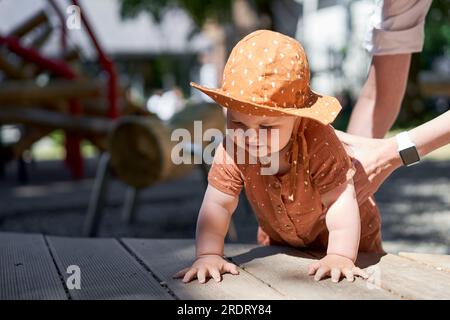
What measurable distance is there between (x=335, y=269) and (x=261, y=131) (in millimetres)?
367

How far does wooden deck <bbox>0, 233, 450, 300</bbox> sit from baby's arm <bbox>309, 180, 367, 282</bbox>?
0.04m

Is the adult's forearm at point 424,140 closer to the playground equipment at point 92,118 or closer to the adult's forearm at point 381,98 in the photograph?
the adult's forearm at point 381,98

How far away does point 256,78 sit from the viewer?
1520mm

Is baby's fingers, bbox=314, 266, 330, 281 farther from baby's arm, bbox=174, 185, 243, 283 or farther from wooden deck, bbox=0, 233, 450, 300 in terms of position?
baby's arm, bbox=174, 185, 243, 283

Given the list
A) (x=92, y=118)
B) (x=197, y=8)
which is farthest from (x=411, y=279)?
(x=197, y=8)

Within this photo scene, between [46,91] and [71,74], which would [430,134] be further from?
[71,74]

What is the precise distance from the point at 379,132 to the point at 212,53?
87.7 ft

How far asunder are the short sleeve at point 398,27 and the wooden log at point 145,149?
172cm

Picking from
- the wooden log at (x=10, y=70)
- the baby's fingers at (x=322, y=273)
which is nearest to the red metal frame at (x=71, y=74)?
the wooden log at (x=10, y=70)

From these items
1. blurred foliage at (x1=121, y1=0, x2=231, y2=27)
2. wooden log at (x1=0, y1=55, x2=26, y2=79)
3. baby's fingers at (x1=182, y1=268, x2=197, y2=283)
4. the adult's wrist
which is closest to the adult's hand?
the adult's wrist

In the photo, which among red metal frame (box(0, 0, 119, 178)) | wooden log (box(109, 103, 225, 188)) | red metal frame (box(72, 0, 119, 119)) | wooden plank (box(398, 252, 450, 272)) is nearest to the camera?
wooden plank (box(398, 252, 450, 272))

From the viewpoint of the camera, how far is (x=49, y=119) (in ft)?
21.0

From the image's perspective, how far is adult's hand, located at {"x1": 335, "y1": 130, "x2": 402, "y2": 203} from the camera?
185cm
